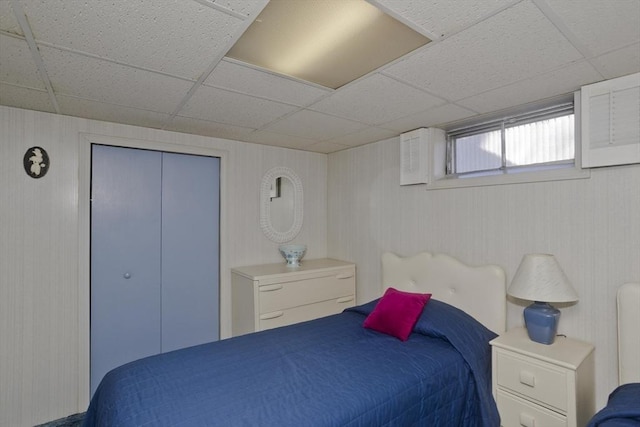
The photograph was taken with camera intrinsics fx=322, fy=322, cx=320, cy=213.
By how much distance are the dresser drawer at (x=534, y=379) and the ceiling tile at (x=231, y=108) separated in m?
2.13

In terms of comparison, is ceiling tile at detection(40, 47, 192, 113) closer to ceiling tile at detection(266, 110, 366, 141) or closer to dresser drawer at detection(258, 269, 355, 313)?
ceiling tile at detection(266, 110, 366, 141)

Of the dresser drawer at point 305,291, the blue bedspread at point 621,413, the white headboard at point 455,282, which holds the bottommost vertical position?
the blue bedspread at point 621,413

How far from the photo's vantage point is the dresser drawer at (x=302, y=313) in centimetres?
284

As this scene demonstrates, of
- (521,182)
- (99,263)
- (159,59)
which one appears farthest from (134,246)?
(521,182)

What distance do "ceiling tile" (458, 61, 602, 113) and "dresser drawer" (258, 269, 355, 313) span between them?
6.42 ft

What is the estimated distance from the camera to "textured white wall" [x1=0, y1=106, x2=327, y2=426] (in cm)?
221

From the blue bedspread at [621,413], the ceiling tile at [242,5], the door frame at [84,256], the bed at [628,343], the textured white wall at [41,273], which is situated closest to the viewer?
the ceiling tile at [242,5]

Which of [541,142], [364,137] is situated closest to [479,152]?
[541,142]

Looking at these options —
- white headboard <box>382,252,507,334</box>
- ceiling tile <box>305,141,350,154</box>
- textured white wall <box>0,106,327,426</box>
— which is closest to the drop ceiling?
textured white wall <box>0,106,327,426</box>

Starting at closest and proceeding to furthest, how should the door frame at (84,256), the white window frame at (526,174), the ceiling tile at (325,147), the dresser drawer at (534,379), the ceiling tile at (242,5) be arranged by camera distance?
the ceiling tile at (242,5) → the dresser drawer at (534,379) → the white window frame at (526,174) → the door frame at (84,256) → the ceiling tile at (325,147)

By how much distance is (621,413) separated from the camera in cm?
132

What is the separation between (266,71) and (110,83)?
3.03 feet

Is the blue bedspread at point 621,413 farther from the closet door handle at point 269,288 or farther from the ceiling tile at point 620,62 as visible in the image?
the closet door handle at point 269,288

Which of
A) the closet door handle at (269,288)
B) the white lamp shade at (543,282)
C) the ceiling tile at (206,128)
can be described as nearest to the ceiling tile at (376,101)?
the ceiling tile at (206,128)
